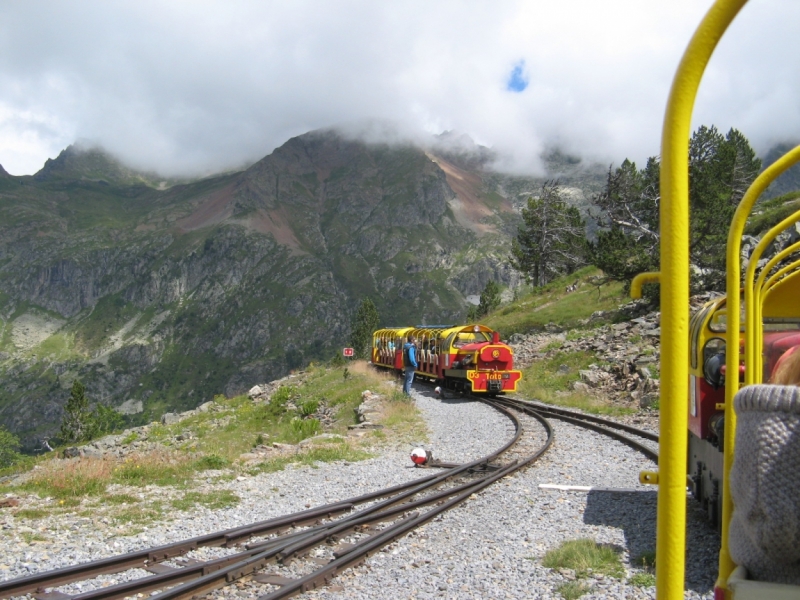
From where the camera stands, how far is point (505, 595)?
5.50 metres

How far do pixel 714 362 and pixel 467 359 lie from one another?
17.0 m

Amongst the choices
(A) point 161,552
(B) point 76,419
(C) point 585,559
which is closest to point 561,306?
(C) point 585,559

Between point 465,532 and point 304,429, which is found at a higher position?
point 304,429

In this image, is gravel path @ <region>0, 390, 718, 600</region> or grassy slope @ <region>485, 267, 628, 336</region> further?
grassy slope @ <region>485, 267, 628, 336</region>

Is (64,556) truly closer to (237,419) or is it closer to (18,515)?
(18,515)

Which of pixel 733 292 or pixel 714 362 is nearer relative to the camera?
pixel 733 292

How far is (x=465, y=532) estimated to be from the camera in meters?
7.39

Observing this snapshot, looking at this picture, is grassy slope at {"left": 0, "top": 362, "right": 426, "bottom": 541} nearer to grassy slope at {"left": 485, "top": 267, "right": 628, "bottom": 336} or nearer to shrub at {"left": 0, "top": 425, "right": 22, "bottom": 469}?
grassy slope at {"left": 485, "top": 267, "right": 628, "bottom": 336}

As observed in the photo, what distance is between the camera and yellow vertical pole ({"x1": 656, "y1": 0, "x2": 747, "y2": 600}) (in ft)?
5.75

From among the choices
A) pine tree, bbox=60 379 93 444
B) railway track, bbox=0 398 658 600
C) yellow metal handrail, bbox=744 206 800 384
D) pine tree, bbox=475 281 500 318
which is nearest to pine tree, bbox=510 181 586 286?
pine tree, bbox=475 281 500 318

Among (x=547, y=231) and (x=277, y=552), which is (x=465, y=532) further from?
(x=547, y=231)

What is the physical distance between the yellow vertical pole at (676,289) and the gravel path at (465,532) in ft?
13.0

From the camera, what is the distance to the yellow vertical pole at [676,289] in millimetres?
1753

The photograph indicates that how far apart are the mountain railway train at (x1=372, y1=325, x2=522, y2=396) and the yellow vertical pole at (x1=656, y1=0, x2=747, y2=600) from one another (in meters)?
20.3
